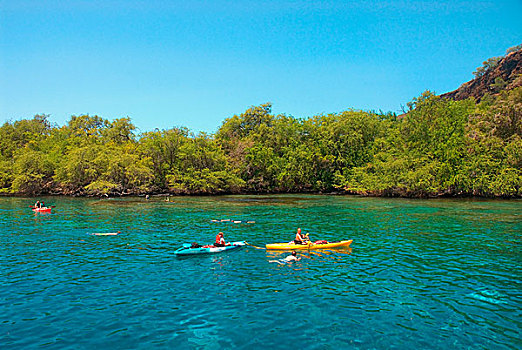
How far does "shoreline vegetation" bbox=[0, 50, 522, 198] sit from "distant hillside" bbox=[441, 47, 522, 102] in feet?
138

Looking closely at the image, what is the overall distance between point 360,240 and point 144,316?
61.4 feet

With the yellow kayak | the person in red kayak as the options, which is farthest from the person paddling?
the person in red kayak

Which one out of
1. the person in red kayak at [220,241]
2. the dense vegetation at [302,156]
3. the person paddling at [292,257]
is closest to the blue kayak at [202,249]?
the person in red kayak at [220,241]

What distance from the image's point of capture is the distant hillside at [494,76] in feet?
388

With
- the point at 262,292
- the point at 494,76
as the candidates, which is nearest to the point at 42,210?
the point at 262,292

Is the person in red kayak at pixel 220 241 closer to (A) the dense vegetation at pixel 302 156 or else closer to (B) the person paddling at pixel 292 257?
(B) the person paddling at pixel 292 257

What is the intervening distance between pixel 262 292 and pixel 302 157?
70368mm

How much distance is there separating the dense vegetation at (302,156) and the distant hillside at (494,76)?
48733 mm

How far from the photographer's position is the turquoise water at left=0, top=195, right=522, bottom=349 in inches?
470

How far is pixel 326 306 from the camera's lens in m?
14.6

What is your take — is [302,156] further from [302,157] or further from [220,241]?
[220,241]

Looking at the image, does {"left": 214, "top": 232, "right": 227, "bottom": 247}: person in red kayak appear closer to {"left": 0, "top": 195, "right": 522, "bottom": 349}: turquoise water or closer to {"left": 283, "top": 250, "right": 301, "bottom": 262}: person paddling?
{"left": 0, "top": 195, "right": 522, "bottom": 349}: turquoise water

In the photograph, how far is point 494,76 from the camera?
126 metres

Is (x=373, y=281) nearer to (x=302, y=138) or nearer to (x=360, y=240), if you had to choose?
(x=360, y=240)
